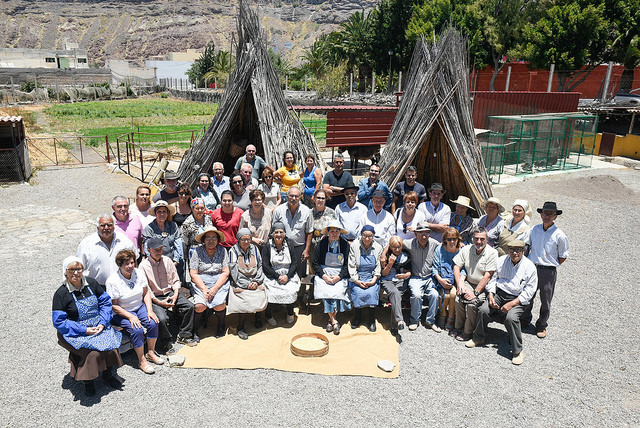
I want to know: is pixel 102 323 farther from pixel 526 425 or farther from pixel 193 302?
pixel 526 425

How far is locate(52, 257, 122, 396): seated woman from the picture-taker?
4.36 m

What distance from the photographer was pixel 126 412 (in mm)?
4293

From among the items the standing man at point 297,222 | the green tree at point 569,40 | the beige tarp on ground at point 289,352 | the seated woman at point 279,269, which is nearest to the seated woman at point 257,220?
the standing man at point 297,222

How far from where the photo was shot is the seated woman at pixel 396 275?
5.78m

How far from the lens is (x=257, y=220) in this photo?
6.27 meters

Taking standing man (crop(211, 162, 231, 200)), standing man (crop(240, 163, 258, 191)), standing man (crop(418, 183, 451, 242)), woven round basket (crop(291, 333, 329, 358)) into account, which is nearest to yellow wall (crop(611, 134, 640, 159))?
standing man (crop(418, 183, 451, 242))

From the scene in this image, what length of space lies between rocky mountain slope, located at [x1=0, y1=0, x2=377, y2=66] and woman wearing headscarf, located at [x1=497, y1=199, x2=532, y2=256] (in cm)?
11067

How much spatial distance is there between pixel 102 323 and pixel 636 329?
20.9 ft

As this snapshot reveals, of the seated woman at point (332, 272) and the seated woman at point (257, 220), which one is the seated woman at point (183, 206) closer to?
the seated woman at point (257, 220)

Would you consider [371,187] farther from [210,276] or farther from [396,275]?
[210,276]

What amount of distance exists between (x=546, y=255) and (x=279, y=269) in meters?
3.32

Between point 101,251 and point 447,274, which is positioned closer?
point 101,251

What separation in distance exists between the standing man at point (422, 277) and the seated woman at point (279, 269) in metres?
1.49

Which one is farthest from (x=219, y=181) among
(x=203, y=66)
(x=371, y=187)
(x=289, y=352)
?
(x=203, y=66)
